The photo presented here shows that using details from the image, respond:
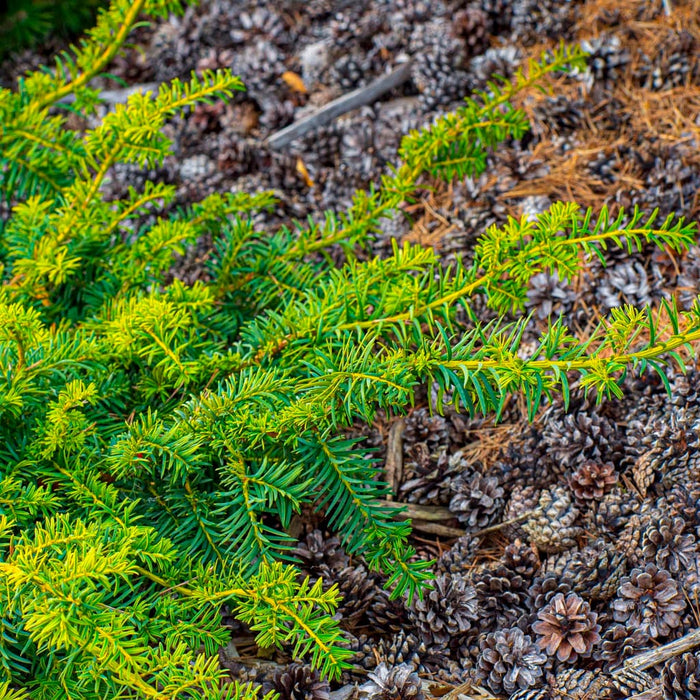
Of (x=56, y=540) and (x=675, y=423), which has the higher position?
(x=56, y=540)

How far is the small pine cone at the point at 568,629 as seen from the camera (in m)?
1.73

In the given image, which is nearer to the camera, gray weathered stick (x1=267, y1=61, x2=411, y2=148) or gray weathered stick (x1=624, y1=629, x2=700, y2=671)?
gray weathered stick (x1=624, y1=629, x2=700, y2=671)

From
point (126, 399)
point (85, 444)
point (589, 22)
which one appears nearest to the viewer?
point (85, 444)

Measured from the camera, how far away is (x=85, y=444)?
1.71 m

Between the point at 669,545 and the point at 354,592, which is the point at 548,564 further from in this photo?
the point at 354,592

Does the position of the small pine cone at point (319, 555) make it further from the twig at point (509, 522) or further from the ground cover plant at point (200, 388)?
the twig at point (509, 522)

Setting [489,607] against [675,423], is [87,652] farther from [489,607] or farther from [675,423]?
[675,423]

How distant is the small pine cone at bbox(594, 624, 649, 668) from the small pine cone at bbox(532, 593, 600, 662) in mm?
24

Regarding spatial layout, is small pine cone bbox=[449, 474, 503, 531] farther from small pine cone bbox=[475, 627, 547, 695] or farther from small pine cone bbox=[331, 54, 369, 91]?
small pine cone bbox=[331, 54, 369, 91]

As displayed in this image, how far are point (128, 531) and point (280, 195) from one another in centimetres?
201

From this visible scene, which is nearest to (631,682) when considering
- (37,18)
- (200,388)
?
(200,388)

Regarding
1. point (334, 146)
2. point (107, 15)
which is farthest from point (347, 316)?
point (334, 146)

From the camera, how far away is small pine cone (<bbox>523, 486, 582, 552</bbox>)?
1.97m

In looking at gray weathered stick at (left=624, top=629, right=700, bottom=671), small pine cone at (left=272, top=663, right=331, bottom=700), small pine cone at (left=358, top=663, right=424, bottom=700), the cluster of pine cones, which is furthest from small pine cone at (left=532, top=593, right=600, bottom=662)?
small pine cone at (left=272, top=663, right=331, bottom=700)
